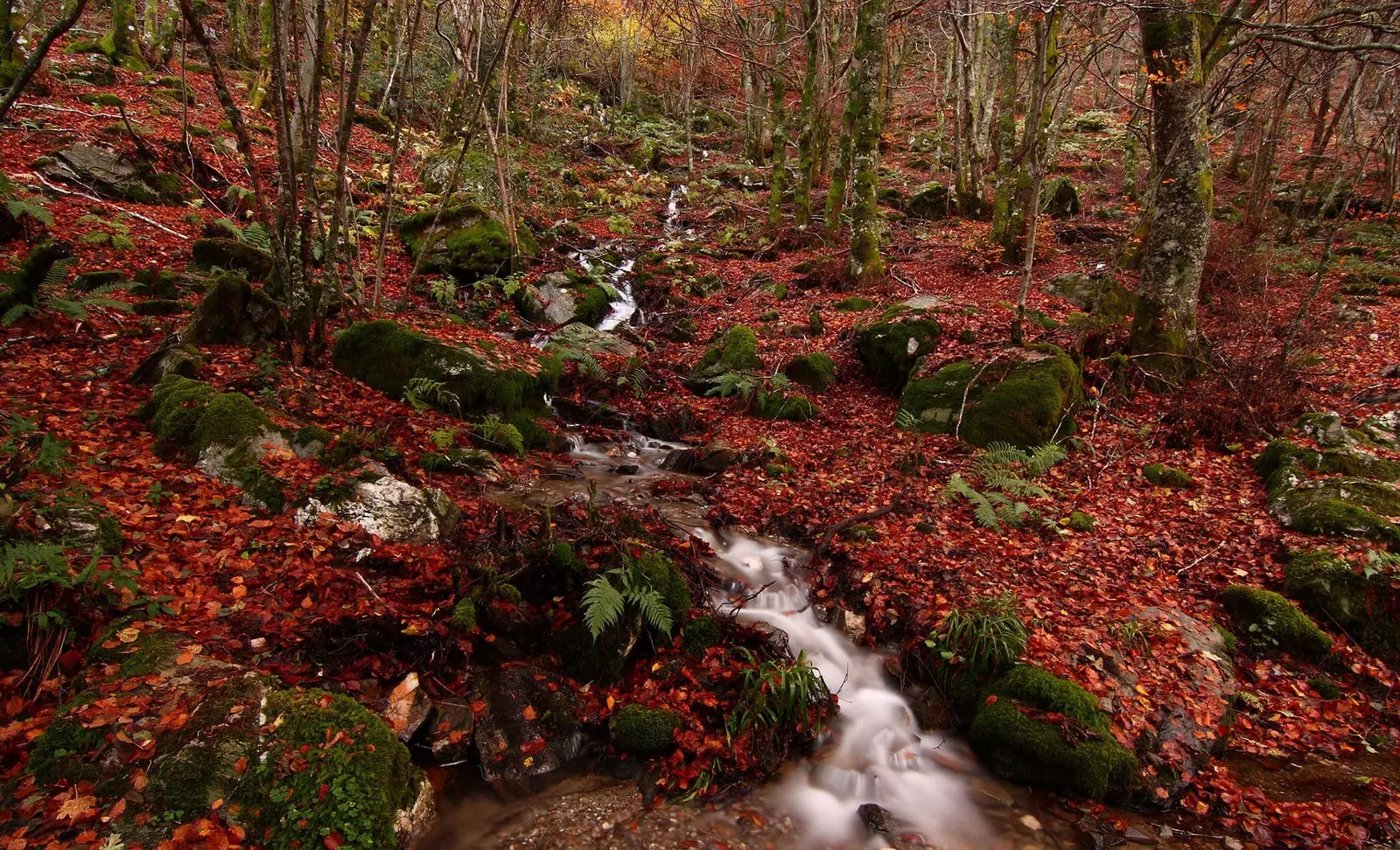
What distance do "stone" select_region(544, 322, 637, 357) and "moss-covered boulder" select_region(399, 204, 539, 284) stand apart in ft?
7.66

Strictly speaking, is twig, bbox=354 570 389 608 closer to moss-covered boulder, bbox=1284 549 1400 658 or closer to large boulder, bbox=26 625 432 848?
large boulder, bbox=26 625 432 848

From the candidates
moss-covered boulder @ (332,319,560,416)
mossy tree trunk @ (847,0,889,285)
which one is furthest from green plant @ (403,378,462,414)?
mossy tree trunk @ (847,0,889,285)

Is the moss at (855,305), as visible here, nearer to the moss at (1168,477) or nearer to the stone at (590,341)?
the stone at (590,341)

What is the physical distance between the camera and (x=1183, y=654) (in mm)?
4824

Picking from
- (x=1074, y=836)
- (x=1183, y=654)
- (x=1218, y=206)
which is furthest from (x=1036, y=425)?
(x=1218, y=206)

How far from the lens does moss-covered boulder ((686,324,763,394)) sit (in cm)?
1034

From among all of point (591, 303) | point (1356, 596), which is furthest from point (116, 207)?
point (1356, 596)

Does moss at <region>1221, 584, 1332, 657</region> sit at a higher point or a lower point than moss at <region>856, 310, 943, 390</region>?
lower

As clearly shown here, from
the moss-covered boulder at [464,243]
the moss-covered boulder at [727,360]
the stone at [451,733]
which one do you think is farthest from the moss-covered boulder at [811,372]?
the stone at [451,733]

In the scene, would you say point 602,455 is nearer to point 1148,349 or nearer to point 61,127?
point 1148,349

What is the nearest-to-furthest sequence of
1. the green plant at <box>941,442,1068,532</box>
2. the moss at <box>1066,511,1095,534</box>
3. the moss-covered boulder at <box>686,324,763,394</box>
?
the moss at <box>1066,511,1095,534</box>
the green plant at <box>941,442,1068,532</box>
the moss-covered boulder at <box>686,324,763,394</box>

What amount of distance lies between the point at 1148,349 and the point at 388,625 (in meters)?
9.52

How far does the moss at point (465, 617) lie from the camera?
4.30 meters

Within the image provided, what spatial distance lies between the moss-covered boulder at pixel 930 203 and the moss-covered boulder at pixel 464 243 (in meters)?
12.7
